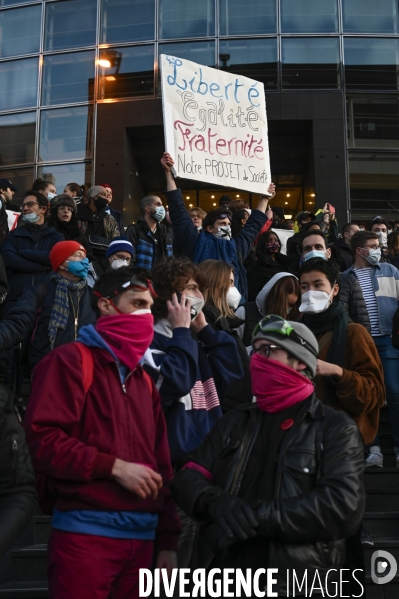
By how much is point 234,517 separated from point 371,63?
17977mm

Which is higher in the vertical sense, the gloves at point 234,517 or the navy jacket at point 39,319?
the navy jacket at point 39,319

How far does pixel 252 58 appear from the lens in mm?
18469

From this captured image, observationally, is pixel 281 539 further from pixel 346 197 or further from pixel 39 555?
pixel 346 197

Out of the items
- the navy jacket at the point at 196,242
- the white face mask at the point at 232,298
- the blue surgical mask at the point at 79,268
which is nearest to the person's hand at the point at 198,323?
the white face mask at the point at 232,298

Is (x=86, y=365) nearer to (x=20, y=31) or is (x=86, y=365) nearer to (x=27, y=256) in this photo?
(x=27, y=256)

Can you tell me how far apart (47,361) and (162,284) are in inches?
44.1

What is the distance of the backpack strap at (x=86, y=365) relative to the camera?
Answer: 289 centimetres

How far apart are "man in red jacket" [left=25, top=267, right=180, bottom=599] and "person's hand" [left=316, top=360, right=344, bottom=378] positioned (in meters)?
1.04

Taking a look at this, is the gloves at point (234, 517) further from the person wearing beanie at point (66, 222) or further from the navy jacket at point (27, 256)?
the person wearing beanie at point (66, 222)

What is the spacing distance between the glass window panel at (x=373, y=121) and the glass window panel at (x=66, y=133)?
6.81m

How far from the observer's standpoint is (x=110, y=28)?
19.4m

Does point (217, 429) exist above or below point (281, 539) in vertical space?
above

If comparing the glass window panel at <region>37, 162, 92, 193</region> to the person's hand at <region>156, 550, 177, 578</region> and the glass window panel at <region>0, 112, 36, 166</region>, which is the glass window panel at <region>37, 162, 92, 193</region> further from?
the person's hand at <region>156, 550, 177, 578</region>

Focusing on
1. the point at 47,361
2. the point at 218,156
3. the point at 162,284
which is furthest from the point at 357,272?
the point at 47,361
